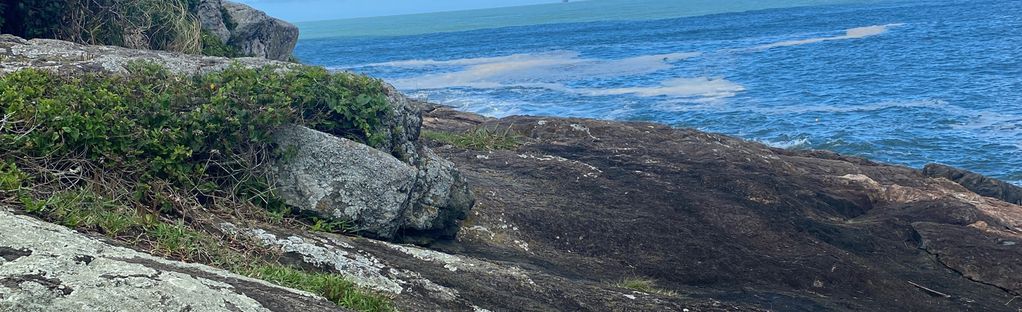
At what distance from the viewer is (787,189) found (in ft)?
41.2

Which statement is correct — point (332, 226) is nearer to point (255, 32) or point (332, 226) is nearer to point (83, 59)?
point (83, 59)

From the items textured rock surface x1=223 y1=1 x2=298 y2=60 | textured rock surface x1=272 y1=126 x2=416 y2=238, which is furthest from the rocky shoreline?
textured rock surface x1=223 y1=1 x2=298 y2=60

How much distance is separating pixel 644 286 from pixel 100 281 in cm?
488

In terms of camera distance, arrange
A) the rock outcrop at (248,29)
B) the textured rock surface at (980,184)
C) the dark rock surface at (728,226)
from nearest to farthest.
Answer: the dark rock surface at (728,226) < the rock outcrop at (248,29) < the textured rock surface at (980,184)

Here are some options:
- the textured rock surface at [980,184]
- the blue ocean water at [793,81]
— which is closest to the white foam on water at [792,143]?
the blue ocean water at [793,81]

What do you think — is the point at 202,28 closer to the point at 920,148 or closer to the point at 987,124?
the point at 920,148

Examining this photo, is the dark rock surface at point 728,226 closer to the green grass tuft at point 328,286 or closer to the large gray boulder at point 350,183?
the large gray boulder at point 350,183

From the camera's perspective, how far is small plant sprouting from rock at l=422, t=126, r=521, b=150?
13.2 meters

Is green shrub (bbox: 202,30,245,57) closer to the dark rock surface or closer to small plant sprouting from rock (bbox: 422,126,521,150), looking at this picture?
small plant sprouting from rock (bbox: 422,126,521,150)

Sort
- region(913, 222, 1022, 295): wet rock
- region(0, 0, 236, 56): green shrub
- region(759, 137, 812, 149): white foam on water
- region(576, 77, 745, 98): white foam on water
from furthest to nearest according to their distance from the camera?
region(576, 77, 745, 98): white foam on water → region(759, 137, 812, 149): white foam on water → region(0, 0, 236, 56): green shrub → region(913, 222, 1022, 295): wet rock

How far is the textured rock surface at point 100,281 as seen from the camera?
16.0 ft

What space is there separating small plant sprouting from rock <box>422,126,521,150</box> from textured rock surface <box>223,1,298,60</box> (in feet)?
14.2

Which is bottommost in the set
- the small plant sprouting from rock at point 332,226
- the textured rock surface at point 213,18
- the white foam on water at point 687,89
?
the white foam on water at point 687,89

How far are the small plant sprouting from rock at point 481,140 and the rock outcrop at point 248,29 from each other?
12.6ft
